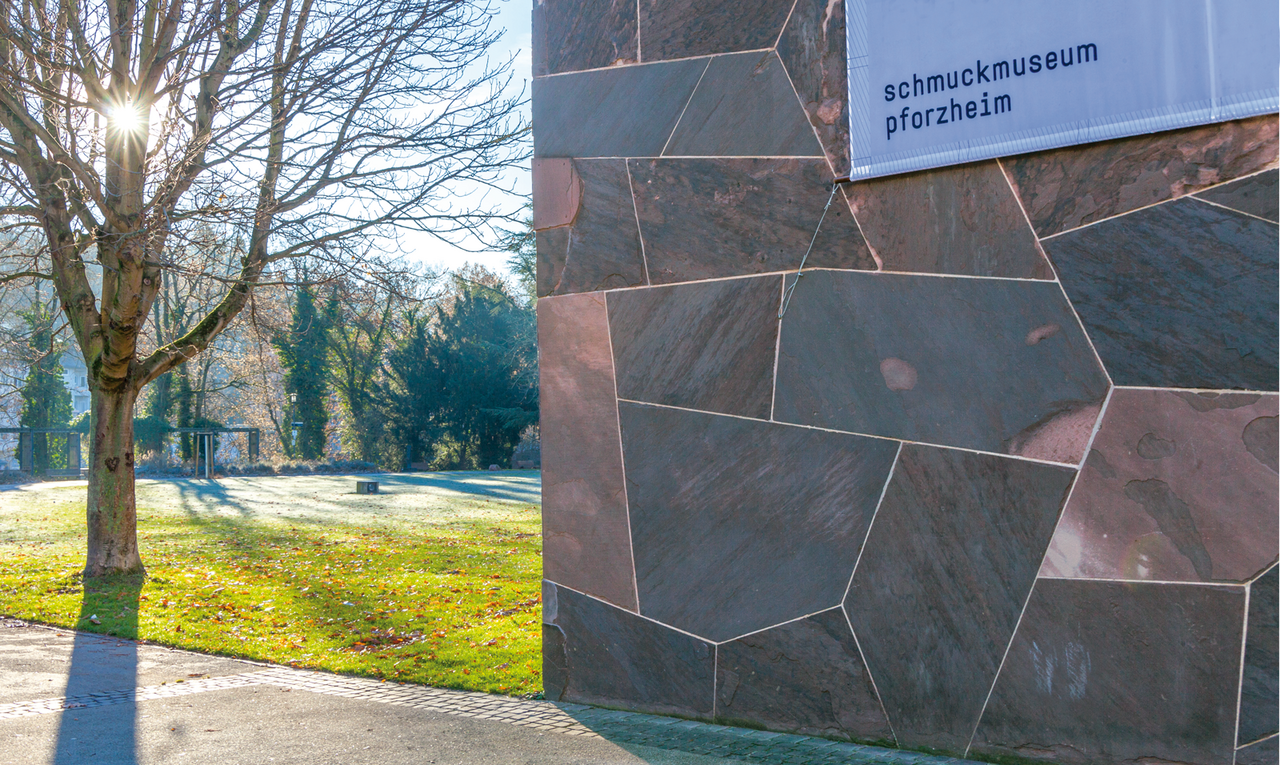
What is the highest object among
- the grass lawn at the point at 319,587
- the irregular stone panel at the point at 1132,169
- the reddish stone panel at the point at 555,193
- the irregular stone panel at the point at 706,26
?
the irregular stone panel at the point at 706,26

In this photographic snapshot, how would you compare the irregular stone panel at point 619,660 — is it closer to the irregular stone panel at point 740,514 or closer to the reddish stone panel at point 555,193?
the irregular stone panel at point 740,514

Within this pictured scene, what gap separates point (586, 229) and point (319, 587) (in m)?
6.69

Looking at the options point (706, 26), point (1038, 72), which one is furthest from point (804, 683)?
point (706, 26)

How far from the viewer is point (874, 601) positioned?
497 cm

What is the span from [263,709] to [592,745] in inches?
82.1

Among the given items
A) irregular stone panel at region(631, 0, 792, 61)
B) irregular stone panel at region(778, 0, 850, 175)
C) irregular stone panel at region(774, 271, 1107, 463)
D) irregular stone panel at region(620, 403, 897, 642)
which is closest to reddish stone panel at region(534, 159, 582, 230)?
irregular stone panel at region(631, 0, 792, 61)

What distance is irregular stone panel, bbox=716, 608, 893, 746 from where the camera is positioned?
196 inches

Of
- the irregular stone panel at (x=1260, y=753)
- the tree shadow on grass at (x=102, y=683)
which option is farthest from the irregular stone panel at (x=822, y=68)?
the tree shadow on grass at (x=102, y=683)

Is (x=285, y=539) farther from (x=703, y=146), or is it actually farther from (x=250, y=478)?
(x=250, y=478)

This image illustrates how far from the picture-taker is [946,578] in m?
4.76

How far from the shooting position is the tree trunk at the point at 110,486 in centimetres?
1124

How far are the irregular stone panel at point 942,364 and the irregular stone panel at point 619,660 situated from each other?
4.92 ft

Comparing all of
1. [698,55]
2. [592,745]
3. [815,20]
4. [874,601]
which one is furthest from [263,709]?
[815,20]

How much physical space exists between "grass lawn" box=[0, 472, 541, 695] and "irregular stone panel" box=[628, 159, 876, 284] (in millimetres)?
2956
